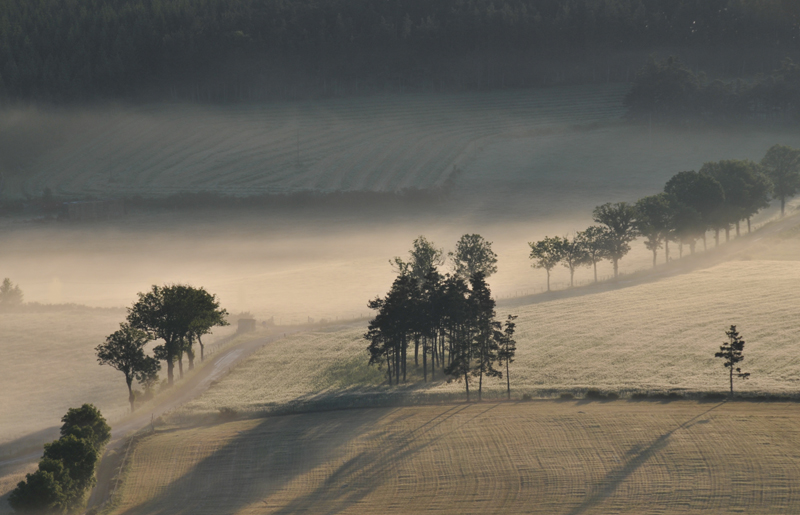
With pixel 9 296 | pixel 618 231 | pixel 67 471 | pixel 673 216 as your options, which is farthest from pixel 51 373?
pixel 673 216

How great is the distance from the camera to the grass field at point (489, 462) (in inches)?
1781

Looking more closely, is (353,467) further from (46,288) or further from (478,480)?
(46,288)

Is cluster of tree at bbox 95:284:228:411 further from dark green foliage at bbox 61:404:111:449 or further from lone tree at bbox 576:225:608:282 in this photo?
lone tree at bbox 576:225:608:282

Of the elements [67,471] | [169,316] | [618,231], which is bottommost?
[67,471]

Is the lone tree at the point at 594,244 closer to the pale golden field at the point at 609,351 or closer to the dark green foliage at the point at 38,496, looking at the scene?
the pale golden field at the point at 609,351

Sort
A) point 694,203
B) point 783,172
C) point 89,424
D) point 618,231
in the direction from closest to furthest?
point 89,424, point 618,231, point 694,203, point 783,172

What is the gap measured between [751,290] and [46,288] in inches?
4176

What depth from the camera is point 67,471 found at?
162 ft

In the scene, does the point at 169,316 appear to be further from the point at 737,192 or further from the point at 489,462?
the point at 737,192

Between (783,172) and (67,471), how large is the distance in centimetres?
13641

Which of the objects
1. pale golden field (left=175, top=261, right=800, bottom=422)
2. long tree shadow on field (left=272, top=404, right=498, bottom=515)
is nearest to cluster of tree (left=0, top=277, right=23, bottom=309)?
pale golden field (left=175, top=261, right=800, bottom=422)

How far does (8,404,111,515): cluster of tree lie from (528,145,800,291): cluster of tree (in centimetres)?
7039

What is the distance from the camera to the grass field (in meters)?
45.2

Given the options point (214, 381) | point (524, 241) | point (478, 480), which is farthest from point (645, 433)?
point (524, 241)
